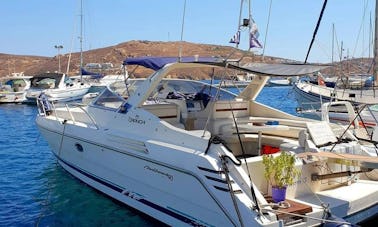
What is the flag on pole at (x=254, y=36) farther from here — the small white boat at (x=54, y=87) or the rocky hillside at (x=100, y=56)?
the rocky hillside at (x=100, y=56)

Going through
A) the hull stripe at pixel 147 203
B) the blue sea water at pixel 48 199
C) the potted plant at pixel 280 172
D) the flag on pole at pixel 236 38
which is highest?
the flag on pole at pixel 236 38

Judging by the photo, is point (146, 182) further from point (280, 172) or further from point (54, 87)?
point (54, 87)

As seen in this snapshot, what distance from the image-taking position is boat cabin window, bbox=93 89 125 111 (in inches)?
333

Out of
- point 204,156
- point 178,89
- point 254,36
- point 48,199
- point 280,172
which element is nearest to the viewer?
point 280,172

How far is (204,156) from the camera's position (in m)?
5.84

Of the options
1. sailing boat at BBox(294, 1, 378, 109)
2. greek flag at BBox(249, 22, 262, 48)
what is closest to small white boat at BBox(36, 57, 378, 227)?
greek flag at BBox(249, 22, 262, 48)

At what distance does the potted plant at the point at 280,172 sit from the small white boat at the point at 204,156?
0.23m

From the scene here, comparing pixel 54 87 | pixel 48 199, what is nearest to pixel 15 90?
pixel 54 87

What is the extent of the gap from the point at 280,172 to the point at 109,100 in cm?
433

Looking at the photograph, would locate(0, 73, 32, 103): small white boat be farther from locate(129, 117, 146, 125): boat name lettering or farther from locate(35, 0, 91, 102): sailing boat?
locate(129, 117, 146, 125): boat name lettering

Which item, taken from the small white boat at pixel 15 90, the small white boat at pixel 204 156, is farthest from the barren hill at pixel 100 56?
the small white boat at pixel 204 156

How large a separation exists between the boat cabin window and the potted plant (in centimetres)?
360

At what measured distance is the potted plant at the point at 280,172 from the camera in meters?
5.69

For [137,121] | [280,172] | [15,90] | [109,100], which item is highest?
[109,100]
